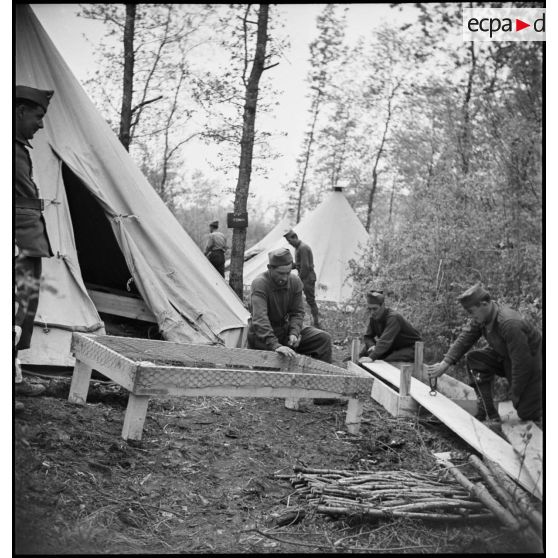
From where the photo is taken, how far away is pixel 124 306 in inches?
217

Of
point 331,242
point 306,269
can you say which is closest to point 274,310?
point 306,269

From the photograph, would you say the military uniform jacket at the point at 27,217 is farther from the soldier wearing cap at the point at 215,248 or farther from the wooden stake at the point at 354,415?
the soldier wearing cap at the point at 215,248

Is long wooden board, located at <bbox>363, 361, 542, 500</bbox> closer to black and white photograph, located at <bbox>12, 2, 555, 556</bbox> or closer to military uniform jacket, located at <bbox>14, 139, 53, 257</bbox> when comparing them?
black and white photograph, located at <bbox>12, 2, 555, 556</bbox>

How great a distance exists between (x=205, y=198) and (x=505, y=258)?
83.4 ft

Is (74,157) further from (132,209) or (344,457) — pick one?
(344,457)

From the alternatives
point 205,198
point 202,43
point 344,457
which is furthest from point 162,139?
point 344,457

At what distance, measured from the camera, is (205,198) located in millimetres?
29016

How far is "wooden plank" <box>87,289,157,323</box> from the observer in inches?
215

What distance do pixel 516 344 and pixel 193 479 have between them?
214cm

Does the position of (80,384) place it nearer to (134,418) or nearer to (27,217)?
(134,418)

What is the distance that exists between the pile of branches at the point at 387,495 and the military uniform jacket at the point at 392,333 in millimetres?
2434

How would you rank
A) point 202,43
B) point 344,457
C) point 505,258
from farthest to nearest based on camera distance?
point 202,43, point 505,258, point 344,457

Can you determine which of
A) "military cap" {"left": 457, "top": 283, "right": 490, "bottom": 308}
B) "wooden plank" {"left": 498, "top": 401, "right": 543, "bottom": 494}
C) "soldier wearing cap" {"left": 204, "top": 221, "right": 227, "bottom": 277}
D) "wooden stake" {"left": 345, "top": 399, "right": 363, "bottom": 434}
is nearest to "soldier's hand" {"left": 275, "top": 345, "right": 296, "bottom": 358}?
"wooden stake" {"left": 345, "top": 399, "right": 363, "bottom": 434}

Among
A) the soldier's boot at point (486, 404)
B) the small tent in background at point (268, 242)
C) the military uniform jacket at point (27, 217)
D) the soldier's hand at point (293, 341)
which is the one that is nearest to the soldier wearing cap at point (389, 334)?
the soldier's hand at point (293, 341)
